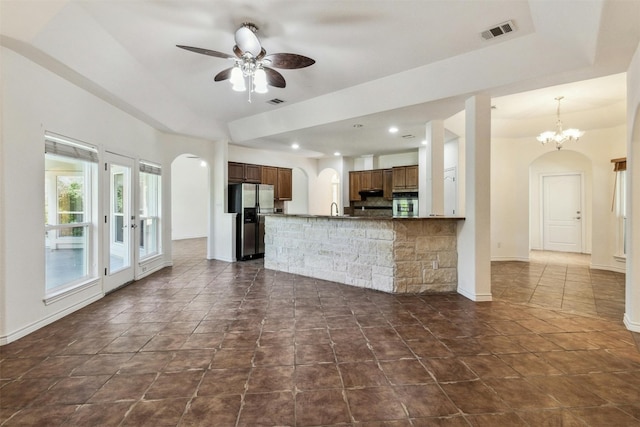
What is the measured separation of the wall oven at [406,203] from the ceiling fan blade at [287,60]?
4.94 meters

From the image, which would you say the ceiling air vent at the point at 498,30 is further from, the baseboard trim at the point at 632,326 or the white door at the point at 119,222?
the white door at the point at 119,222

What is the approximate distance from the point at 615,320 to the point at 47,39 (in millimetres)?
6213

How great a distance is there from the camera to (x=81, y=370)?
220 centimetres

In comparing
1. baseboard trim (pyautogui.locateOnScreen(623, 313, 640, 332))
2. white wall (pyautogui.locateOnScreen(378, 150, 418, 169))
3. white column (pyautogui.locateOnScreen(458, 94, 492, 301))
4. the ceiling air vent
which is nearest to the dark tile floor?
baseboard trim (pyautogui.locateOnScreen(623, 313, 640, 332))

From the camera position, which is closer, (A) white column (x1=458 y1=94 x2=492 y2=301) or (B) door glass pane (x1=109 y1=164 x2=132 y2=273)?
(A) white column (x1=458 y1=94 x2=492 y2=301)

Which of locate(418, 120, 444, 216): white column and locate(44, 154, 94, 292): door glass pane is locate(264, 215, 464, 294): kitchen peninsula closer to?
→ locate(418, 120, 444, 216): white column

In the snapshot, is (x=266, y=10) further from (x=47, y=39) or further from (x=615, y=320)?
(x=615, y=320)

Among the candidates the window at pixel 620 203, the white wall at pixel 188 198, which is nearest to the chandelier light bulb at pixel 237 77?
the window at pixel 620 203

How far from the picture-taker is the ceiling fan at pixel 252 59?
2.78 metres

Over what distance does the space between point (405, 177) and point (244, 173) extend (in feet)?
13.0

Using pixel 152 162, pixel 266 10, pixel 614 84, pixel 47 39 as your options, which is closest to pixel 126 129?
pixel 152 162

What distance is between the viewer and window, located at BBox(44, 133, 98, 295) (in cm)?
322

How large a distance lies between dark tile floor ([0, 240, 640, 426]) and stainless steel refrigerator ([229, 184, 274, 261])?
2.83 m

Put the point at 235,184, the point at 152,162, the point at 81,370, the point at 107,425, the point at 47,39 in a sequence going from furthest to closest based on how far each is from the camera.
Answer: the point at 235,184 → the point at 152,162 → the point at 47,39 → the point at 81,370 → the point at 107,425
